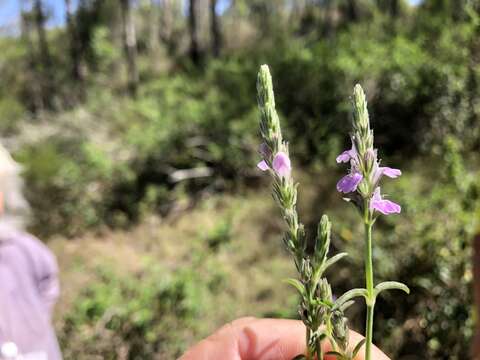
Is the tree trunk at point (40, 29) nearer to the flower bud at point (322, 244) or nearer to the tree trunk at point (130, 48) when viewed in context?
the tree trunk at point (130, 48)

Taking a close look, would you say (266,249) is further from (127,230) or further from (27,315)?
(27,315)

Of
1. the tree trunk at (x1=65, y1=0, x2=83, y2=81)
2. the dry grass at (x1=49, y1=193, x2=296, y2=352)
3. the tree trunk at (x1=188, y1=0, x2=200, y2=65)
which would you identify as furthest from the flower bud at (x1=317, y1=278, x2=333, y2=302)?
the tree trunk at (x1=65, y1=0, x2=83, y2=81)

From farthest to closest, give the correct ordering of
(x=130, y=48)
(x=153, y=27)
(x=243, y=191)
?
(x=153, y=27), (x=130, y=48), (x=243, y=191)

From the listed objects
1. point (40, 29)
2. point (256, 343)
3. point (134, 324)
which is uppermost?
point (40, 29)

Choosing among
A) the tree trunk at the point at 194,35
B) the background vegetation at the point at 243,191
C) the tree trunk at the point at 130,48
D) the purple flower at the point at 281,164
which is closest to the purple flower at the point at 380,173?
the purple flower at the point at 281,164

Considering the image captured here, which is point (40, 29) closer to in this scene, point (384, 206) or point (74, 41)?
point (74, 41)

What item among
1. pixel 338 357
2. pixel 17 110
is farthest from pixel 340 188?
pixel 17 110

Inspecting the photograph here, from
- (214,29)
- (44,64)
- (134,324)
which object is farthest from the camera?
(44,64)

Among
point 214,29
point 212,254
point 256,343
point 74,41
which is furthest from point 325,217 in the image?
point 74,41
